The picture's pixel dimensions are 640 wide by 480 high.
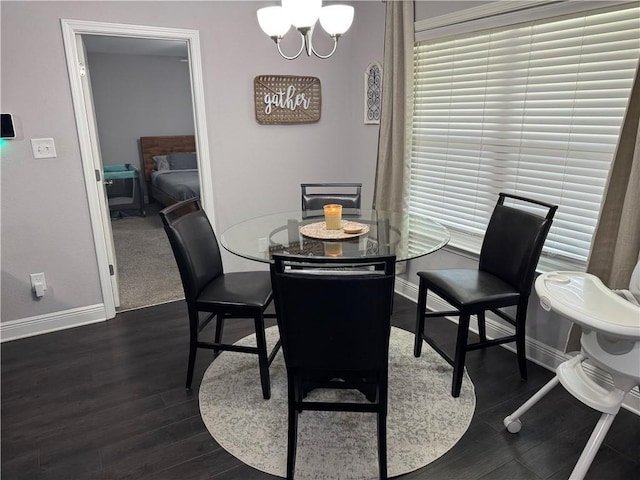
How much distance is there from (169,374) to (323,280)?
1.45 m

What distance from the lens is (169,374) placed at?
2467 mm

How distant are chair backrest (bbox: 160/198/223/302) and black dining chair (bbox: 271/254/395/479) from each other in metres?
0.71

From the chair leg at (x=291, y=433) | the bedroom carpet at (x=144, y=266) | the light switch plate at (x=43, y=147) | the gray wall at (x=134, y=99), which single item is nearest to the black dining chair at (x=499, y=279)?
the chair leg at (x=291, y=433)

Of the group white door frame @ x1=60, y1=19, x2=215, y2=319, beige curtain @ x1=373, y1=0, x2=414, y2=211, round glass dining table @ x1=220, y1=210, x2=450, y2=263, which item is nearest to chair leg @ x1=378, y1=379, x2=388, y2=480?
round glass dining table @ x1=220, y1=210, x2=450, y2=263

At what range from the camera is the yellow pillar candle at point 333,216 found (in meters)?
2.35

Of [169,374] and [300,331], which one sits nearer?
[300,331]

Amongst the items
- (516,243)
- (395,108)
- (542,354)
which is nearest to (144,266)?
(395,108)

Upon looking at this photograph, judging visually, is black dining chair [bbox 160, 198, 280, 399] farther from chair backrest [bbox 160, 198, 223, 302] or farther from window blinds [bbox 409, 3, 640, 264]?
window blinds [bbox 409, 3, 640, 264]

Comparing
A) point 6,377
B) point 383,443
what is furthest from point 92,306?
point 383,443

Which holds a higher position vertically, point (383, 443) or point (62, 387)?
point (383, 443)

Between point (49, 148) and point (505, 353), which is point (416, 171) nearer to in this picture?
point (505, 353)

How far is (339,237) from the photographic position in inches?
90.1

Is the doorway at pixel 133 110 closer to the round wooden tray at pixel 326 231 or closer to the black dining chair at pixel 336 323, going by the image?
the round wooden tray at pixel 326 231

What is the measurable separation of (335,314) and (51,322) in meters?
2.42
